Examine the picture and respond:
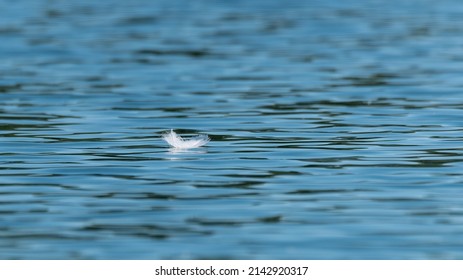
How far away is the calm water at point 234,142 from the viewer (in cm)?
876

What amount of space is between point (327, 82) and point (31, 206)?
8080 millimetres

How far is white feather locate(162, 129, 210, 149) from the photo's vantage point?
40.1 ft

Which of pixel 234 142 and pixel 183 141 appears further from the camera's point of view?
pixel 234 142

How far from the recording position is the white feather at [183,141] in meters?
12.2

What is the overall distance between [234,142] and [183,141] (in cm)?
49

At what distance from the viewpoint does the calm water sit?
876 centimetres

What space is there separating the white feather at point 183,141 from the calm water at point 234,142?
0.52 feet

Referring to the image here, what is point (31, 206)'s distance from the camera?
9.70 meters

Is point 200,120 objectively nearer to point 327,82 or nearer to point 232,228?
point 327,82

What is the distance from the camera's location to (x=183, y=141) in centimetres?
1238

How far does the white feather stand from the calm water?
0.52 feet

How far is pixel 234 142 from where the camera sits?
1251 centimetres

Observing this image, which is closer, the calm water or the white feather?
the calm water

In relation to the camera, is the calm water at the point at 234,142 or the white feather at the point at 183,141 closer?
the calm water at the point at 234,142
